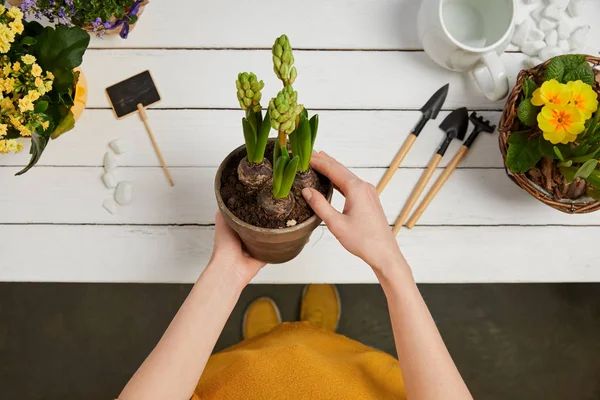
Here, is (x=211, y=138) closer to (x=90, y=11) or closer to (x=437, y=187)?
(x=90, y=11)

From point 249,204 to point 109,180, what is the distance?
1.23ft

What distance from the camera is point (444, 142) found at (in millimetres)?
890

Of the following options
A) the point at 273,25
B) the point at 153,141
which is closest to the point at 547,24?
the point at 273,25

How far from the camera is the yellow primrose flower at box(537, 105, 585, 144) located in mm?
709

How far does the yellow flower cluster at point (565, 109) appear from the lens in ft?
2.33

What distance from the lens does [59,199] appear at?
0.90 m

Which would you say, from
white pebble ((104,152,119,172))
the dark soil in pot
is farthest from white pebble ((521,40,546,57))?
white pebble ((104,152,119,172))

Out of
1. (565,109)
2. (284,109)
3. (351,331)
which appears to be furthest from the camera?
(351,331)

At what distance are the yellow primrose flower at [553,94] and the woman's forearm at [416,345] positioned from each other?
316 mm

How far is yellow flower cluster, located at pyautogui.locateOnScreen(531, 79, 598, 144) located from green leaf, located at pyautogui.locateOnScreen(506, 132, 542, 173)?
42 mm

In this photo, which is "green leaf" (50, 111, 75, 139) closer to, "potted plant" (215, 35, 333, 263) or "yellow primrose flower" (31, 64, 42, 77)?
"yellow primrose flower" (31, 64, 42, 77)

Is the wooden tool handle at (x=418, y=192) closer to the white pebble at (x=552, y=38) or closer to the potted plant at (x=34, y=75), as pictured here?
the white pebble at (x=552, y=38)

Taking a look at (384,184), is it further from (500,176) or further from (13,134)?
(13,134)

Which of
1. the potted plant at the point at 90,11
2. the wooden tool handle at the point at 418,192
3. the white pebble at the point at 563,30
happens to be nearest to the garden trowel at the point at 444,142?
the wooden tool handle at the point at 418,192
